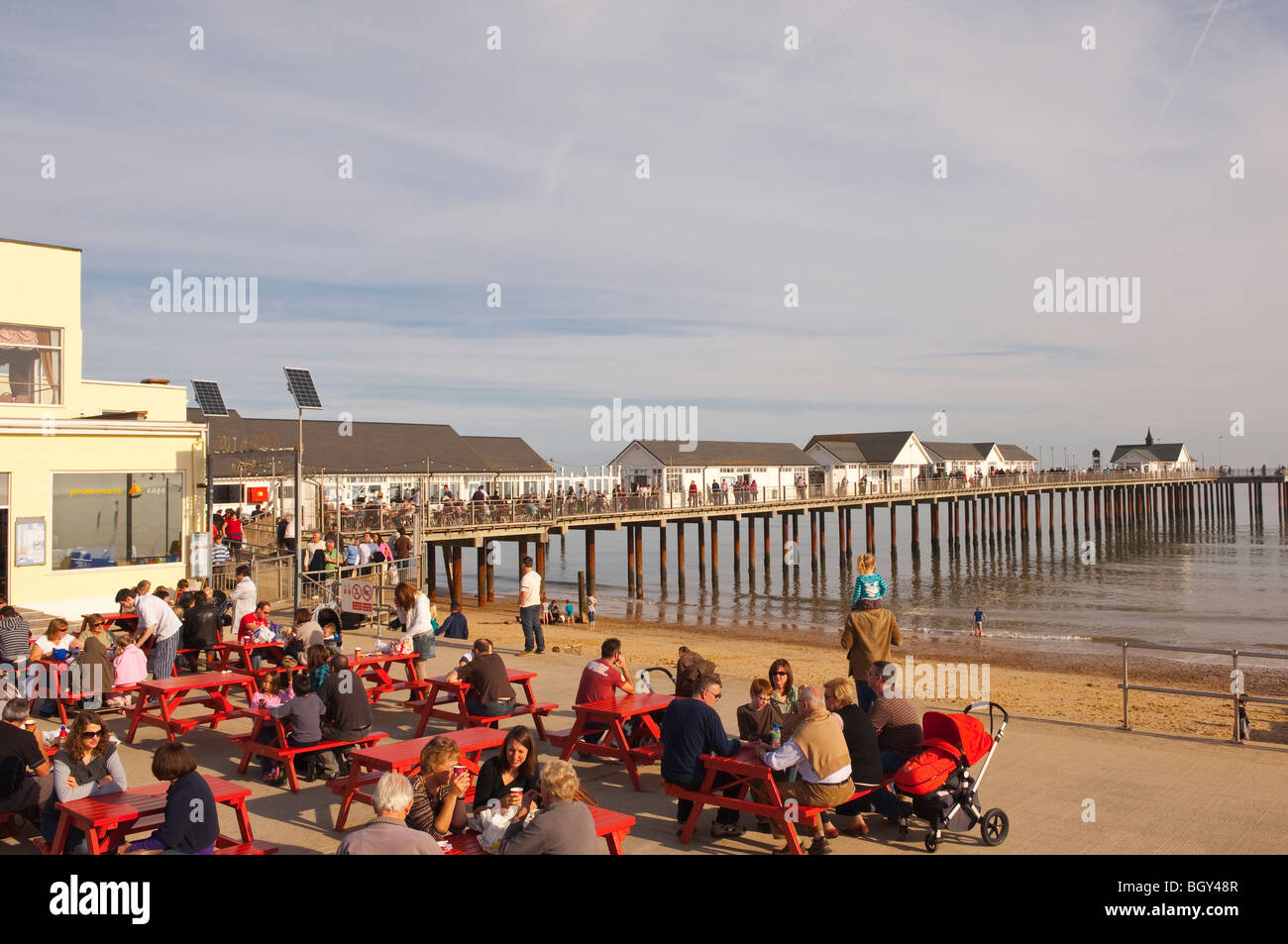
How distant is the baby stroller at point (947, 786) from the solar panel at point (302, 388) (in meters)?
11.7

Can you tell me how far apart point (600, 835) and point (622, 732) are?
236cm

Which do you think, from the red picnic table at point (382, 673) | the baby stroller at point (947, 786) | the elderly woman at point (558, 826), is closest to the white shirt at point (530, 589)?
the red picnic table at point (382, 673)

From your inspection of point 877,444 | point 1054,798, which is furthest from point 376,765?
point 877,444

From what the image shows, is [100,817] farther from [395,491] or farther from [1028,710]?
[395,491]

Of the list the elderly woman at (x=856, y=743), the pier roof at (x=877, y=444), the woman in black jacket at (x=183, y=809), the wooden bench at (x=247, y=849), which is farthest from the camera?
the pier roof at (x=877, y=444)

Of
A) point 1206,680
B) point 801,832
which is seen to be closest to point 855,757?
point 801,832

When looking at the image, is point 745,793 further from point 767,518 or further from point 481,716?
point 767,518

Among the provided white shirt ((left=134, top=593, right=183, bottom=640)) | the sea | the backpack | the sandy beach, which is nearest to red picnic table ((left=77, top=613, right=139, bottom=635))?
white shirt ((left=134, top=593, right=183, bottom=640))

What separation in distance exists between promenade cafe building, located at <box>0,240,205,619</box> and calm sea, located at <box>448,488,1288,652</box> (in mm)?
18550

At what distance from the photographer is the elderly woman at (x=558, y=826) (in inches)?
166

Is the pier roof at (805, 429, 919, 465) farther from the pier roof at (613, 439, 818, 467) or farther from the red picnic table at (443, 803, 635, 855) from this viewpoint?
the red picnic table at (443, 803, 635, 855)

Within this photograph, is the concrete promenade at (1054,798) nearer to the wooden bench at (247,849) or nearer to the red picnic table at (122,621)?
the wooden bench at (247,849)

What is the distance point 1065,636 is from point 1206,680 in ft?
19.8

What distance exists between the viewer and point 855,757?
19.6 feet
